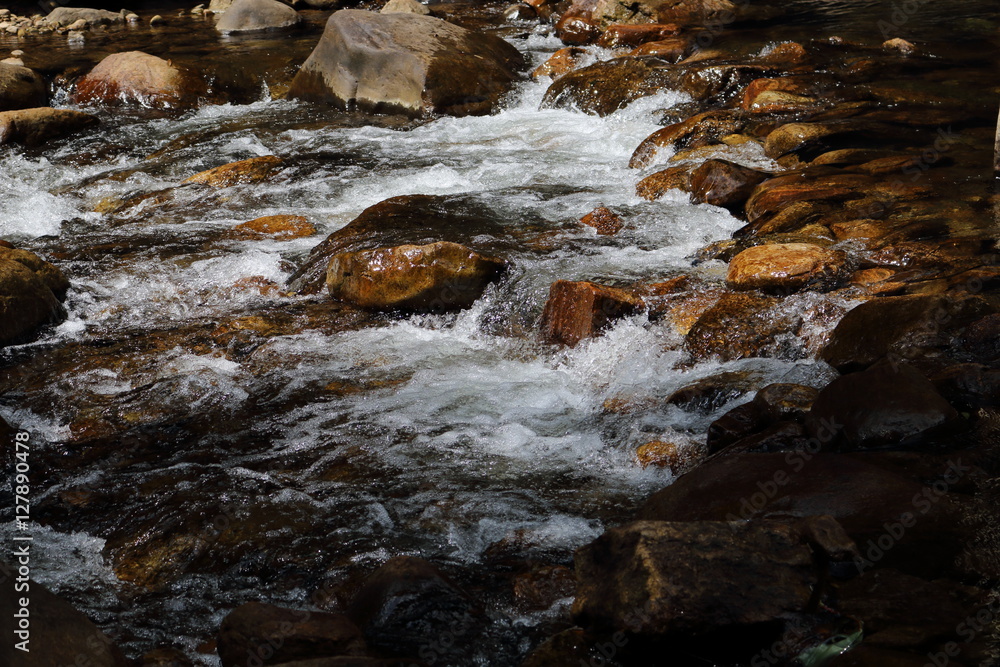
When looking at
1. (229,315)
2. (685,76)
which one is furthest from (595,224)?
(685,76)

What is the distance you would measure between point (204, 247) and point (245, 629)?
492 centimetres

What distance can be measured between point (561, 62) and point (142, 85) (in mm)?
5760

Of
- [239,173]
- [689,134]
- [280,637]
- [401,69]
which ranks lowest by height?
[280,637]

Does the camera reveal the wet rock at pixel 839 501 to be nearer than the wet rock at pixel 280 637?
No

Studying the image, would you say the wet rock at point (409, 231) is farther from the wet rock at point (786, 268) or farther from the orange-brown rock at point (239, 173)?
the orange-brown rock at point (239, 173)

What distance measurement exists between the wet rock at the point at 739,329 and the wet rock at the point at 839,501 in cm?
136

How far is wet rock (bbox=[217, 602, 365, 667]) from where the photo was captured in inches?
105

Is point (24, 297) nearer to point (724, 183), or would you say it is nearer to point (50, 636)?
point (50, 636)

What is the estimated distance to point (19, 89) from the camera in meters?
11.3

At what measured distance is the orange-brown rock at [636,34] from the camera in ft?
40.3

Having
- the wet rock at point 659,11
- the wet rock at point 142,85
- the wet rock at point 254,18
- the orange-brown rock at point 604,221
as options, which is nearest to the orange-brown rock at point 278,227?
the orange-brown rock at point 604,221

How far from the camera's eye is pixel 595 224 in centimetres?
682

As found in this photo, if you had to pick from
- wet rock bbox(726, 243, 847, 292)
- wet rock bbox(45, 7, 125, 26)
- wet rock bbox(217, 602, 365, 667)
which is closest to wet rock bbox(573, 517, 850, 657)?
wet rock bbox(217, 602, 365, 667)

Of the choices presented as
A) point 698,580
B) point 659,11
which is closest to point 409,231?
point 698,580
